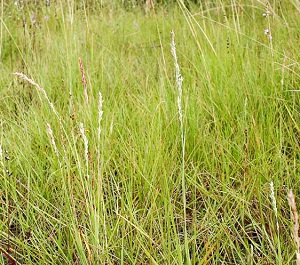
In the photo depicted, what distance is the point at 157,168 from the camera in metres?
1.51

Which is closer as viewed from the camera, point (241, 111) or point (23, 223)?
point (23, 223)

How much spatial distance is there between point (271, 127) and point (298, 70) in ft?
A: 1.76

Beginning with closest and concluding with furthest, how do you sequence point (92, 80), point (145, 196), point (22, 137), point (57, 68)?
point (145, 196) → point (22, 137) → point (92, 80) → point (57, 68)

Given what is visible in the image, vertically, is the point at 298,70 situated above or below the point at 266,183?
above

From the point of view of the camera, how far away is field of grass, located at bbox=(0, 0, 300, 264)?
46.8 inches

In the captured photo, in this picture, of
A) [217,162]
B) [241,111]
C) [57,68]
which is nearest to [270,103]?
[241,111]

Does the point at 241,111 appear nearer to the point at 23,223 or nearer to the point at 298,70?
the point at 298,70

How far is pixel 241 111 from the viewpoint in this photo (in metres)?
1.85

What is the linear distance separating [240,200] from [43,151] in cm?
79

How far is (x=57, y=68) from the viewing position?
103 inches

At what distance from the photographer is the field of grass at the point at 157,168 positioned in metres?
1.19

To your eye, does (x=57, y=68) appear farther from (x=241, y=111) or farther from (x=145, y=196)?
(x=145, y=196)

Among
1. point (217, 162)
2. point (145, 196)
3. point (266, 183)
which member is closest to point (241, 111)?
point (217, 162)

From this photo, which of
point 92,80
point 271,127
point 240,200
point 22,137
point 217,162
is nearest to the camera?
point 240,200
